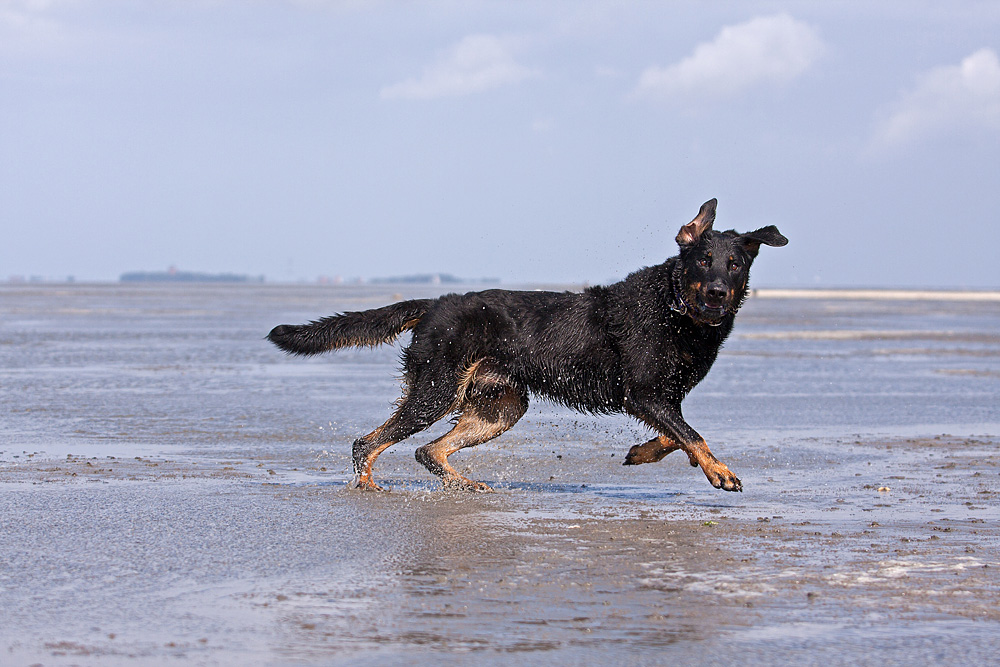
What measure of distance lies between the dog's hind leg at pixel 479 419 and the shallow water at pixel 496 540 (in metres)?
0.30

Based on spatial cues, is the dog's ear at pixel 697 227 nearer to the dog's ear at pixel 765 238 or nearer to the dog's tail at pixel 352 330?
the dog's ear at pixel 765 238

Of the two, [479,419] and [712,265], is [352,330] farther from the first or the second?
[712,265]

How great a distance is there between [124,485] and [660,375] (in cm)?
332

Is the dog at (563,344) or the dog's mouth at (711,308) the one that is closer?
the dog's mouth at (711,308)

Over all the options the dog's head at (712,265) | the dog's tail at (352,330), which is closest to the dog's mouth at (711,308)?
the dog's head at (712,265)

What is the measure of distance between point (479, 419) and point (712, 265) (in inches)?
74.7

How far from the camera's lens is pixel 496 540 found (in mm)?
5793

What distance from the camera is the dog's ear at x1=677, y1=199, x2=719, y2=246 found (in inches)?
287

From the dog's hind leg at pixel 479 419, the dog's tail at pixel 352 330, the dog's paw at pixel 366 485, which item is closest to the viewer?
the dog's paw at pixel 366 485

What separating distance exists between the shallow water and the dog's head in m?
1.16

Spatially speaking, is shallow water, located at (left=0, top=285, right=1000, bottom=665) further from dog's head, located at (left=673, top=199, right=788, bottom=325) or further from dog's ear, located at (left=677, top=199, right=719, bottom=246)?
dog's ear, located at (left=677, top=199, right=719, bottom=246)

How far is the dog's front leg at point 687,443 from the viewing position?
669 cm

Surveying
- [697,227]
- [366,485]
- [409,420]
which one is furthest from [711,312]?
[366,485]

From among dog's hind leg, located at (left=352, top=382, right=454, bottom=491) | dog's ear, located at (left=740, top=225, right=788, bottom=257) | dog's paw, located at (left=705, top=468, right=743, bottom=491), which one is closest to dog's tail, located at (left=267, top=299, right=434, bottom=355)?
dog's hind leg, located at (left=352, top=382, right=454, bottom=491)
